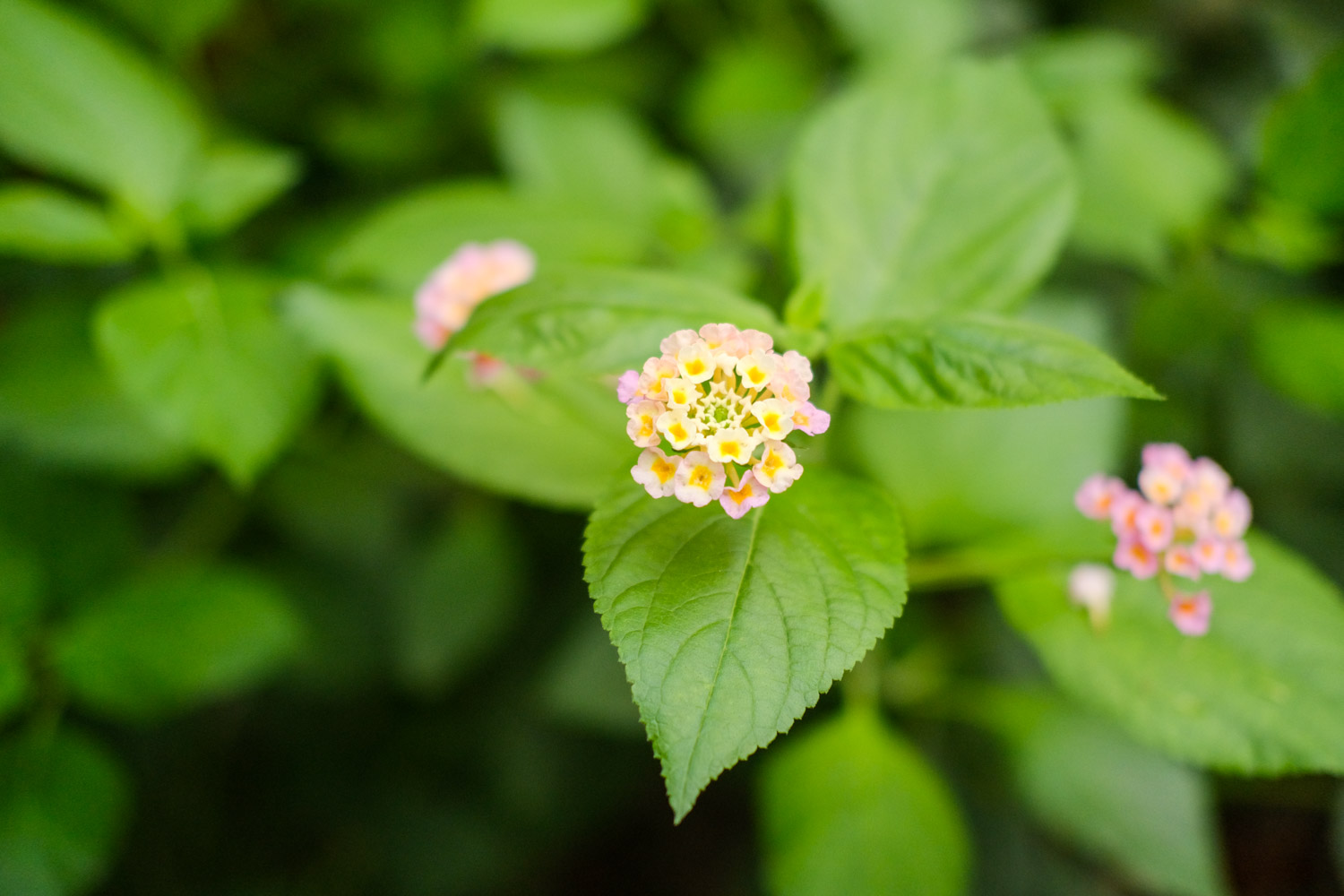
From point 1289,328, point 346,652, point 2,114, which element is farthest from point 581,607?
point 1289,328

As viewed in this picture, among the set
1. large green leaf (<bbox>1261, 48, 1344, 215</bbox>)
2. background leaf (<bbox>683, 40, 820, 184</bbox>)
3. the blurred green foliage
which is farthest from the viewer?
background leaf (<bbox>683, 40, 820, 184</bbox>)

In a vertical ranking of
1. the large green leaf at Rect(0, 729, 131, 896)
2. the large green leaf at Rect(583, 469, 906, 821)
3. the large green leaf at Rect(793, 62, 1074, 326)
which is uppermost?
the large green leaf at Rect(793, 62, 1074, 326)

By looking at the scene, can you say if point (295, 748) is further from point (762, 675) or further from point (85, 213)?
point (762, 675)

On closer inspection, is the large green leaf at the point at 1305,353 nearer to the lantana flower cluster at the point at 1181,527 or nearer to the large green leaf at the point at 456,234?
the lantana flower cluster at the point at 1181,527

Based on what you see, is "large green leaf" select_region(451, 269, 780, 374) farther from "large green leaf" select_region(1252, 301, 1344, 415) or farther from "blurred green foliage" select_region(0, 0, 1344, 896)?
"large green leaf" select_region(1252, 301, 1344, 415)

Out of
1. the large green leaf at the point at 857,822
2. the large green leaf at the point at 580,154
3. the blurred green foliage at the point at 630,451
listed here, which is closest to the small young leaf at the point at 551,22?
the blurred green foliage at the point at 630,451

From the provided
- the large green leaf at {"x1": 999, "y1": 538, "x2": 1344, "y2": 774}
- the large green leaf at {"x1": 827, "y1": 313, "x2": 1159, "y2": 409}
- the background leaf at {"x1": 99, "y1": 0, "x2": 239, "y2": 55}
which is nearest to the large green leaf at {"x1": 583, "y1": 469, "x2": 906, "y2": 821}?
the large green leaf at {"x1": 827, "y1": 313, "x2": 1159, "y2": 409}
